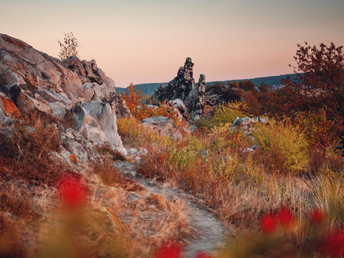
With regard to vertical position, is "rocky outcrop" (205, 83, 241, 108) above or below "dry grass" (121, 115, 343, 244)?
above

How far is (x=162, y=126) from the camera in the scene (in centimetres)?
1146

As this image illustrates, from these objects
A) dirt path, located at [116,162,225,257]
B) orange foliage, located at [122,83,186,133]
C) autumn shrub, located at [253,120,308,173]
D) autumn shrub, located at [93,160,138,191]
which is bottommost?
dirt path, located at [116,162,225,257]

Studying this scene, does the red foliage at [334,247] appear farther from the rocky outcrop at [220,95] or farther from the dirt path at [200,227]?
the rocky outcrop at [220,95]

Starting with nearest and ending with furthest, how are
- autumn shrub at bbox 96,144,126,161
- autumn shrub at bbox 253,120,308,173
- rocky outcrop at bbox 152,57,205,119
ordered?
autumn shrub at bbox 253,120,308,173
autumn shrub at bbox 96,144,126,161
rocky outcrop at bbox 152,57,205,119

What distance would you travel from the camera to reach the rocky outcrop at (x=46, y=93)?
7.36 metres

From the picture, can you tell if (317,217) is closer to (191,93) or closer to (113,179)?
(113,179)

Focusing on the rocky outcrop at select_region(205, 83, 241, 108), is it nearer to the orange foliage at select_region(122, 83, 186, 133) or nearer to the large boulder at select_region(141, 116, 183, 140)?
the orange foliage at select_region(122, 83, 186, 133)

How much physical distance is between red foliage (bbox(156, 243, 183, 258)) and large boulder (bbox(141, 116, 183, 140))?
26.4 ft

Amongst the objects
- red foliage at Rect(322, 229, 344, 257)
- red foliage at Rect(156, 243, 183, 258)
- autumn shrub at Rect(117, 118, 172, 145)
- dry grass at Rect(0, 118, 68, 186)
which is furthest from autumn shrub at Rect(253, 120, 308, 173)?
dry grass at Rect(0, 118, 68, 186)

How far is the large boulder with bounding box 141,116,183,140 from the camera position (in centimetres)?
1110

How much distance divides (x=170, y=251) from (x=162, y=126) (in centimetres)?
925

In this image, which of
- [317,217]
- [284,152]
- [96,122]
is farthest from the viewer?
[96,122]

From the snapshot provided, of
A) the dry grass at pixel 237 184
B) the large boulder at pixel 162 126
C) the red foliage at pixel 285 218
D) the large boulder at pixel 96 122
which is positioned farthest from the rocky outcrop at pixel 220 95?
the red foliage at pixel 285 218

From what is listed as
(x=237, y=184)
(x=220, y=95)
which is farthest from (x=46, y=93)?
(x=220, y=95)
